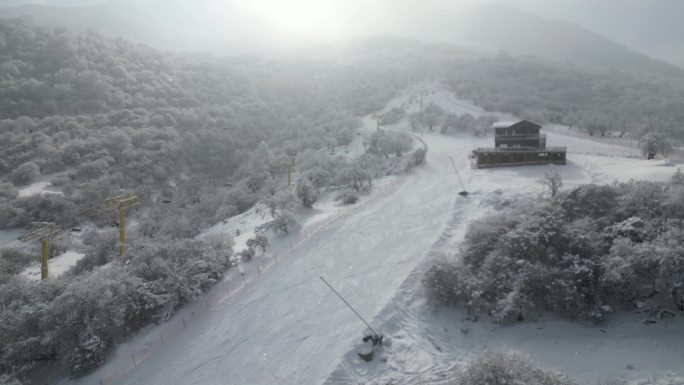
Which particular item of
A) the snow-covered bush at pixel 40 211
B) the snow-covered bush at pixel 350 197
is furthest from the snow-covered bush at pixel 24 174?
the snow-covered bush at pixel 350 197

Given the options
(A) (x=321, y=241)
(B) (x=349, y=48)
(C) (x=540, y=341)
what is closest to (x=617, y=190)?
(C) (x=540, y=341)

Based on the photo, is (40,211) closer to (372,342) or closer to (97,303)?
(97,303)

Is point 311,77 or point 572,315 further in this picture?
point 311,77

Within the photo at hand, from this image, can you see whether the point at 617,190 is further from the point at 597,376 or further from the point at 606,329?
the point at 597,376

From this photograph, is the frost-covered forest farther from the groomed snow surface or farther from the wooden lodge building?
the wooden lodge building

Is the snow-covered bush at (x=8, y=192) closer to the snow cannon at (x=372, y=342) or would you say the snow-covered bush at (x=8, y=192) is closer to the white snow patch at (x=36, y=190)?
the white snow patch at (x=36, y=190)

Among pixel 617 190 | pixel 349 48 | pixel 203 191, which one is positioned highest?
pixel 349 48

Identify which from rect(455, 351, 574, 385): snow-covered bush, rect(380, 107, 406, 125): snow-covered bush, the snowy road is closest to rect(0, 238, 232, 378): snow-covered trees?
the snowy road
